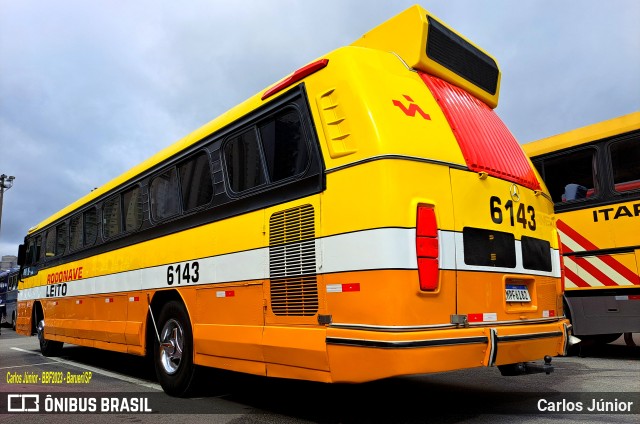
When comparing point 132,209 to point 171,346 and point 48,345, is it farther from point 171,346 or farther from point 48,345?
point 48,345

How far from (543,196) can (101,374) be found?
21.8ft

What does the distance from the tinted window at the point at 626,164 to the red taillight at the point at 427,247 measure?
539 centimetres

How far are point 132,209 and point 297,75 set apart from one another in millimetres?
4047

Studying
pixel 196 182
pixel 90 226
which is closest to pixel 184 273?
pixel 196 182

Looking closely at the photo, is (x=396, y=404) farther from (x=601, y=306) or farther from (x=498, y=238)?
(x=601, y=306)

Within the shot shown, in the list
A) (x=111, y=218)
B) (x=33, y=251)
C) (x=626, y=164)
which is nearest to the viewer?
(x=626, y=164)

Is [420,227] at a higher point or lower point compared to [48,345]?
higher

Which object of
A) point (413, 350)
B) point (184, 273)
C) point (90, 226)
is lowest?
point (413, 350)

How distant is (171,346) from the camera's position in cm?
586

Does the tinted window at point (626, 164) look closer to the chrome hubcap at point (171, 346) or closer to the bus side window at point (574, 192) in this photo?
the bus side window at point (574, 192)

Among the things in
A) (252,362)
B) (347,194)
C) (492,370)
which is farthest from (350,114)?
(492,370)

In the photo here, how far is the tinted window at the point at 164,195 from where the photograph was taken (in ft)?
20.4

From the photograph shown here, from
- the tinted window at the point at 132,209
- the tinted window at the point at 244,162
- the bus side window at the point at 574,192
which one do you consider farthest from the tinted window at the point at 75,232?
the bus side window at the point at 574,192

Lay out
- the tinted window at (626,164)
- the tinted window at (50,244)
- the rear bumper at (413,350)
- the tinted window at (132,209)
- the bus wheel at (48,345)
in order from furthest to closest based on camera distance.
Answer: the tinted window at (50,244)
the bus wheel at (48,345)
the tinted window at (626,164)
the tinted window at (132,209)
the rear bumper at (413,350)
